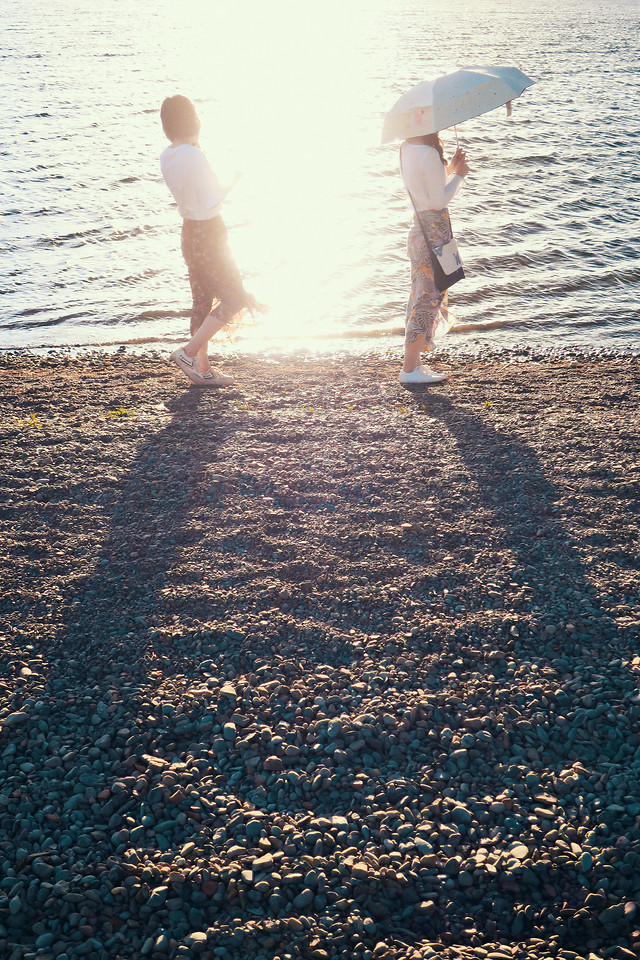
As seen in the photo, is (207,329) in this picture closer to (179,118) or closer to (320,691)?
(179,118)

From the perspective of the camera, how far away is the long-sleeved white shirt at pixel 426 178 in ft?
18.8

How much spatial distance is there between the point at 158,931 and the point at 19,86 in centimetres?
3083

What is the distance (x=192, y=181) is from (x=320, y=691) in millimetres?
4397

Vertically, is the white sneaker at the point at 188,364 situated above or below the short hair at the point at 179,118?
below

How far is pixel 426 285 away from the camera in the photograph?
633cm

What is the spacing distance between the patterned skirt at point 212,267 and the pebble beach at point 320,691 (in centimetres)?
125

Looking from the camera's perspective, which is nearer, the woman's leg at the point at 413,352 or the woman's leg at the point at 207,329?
the woman's leg at the point at 207,329

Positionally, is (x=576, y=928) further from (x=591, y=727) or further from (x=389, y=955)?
(x=591, y=727)

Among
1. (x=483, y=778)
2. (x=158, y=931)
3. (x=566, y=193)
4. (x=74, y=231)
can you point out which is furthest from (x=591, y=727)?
(x=566, y=193)

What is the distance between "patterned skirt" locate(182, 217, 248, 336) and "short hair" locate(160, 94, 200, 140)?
2.27ft

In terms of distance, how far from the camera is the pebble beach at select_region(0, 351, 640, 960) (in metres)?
2.52

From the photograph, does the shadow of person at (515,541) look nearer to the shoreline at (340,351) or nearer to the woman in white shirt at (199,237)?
the woman in white shirt at (199,237)

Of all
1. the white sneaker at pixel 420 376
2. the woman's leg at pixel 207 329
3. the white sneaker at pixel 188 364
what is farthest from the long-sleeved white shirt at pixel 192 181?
the white sneaker at pixel 420 376

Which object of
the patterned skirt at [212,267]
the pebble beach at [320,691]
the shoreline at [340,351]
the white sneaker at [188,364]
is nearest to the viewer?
the pebble beach at [320,691]
